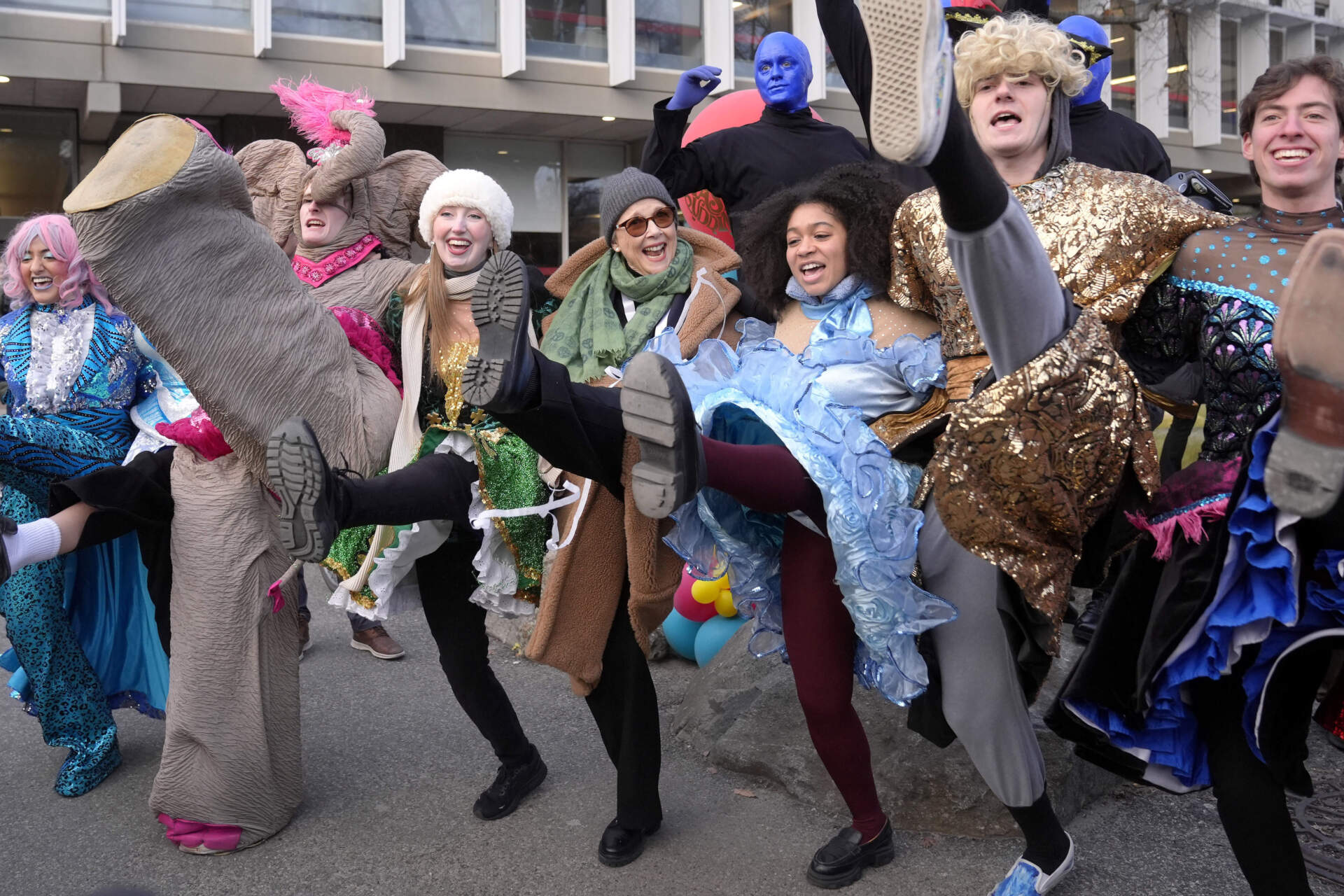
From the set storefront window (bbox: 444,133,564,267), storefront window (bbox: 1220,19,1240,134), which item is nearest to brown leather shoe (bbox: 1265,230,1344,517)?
storefront window (bbox: 444,133,564,267)

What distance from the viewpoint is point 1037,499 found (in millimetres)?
2219

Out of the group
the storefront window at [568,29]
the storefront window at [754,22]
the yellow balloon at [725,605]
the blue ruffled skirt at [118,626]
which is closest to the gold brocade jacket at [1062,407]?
the yellow balloon at [725,605]

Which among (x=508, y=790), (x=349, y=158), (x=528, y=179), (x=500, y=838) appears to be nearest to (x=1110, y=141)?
(x=349, y=158)

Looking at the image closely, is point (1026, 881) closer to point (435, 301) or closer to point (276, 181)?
point (435, 301)

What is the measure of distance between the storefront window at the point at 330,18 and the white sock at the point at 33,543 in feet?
32.9

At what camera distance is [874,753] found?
11.2ft

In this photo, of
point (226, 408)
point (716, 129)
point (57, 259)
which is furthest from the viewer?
point (716, 129)

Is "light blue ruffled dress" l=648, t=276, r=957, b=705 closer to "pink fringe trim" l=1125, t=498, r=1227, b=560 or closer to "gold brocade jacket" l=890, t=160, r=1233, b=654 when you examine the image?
"gold brocade jacket" l=890, t=160, r=1233, b=654

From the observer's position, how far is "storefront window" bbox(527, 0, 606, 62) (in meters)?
13.3

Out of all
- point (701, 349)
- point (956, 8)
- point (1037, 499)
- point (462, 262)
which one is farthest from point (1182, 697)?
point (462, 262)

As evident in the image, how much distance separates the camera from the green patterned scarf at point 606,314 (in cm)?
313

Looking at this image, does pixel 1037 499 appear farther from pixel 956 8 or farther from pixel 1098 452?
pixel 956 8

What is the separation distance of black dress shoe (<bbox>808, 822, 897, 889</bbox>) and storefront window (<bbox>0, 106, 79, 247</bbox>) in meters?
12.6

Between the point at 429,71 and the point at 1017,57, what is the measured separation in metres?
11.2
